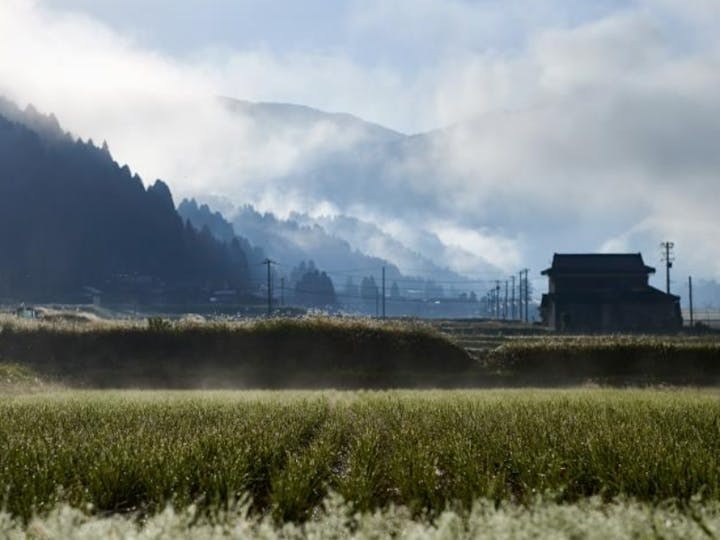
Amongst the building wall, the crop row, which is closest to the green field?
the crop row

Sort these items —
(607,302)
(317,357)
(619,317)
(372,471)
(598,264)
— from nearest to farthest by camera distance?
(372,471) → (317,357) → (619,317) → (607,302) → (598,264)

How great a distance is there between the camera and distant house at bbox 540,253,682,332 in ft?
324

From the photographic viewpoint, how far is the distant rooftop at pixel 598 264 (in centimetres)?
10694

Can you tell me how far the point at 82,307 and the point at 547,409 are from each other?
149140mm

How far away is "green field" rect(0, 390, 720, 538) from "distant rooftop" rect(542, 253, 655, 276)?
93.7m

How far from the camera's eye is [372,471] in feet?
33.0

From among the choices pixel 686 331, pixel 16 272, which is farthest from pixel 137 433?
pixel 16 272

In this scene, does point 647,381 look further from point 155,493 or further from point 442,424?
point 155,493

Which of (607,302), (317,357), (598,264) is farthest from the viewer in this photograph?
(598,264)

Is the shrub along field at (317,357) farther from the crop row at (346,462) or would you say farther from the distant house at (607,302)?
the distant house at (607,302)

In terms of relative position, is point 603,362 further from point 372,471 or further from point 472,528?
point 472,528

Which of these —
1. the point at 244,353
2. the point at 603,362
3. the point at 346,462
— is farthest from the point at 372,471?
the point at 603,362

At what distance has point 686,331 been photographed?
95.9 metres

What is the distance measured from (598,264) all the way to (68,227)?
123 m
